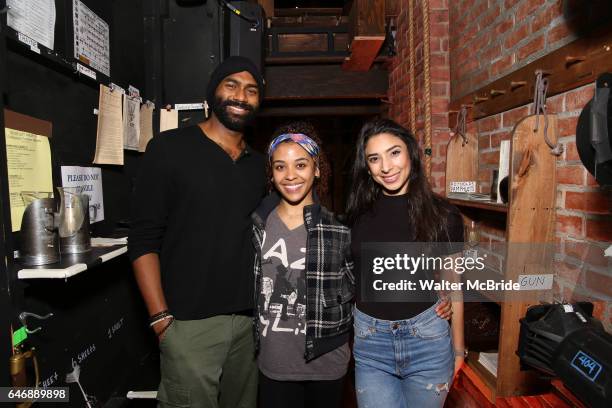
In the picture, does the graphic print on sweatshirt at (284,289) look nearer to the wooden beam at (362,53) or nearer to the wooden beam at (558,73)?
the wooden beam at (558,73)

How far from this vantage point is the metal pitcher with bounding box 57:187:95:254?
1350mm

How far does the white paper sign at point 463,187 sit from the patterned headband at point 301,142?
81 cm

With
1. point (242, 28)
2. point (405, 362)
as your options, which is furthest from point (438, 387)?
point (242, 28)

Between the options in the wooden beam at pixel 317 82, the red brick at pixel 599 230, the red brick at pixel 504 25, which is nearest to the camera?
the red brick at pixel 599 230

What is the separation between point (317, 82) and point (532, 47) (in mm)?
1834

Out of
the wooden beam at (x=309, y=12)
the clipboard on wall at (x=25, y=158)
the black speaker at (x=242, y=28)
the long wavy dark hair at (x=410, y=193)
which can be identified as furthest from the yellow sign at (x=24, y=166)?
the wooden beam at (x=309, y=12)

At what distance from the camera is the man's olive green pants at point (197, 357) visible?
1.51 meters

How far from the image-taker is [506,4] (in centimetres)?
174

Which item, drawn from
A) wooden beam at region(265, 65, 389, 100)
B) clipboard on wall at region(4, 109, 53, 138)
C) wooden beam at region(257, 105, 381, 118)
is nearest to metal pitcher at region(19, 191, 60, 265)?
clipboard on wall at region(4, 109, 53, 138)

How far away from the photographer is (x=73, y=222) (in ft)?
4.52

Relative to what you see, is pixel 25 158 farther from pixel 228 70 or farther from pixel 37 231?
pixel 228 70

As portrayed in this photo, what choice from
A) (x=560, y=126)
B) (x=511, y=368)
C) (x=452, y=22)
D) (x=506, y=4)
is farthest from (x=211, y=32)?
(x=511, y=368)

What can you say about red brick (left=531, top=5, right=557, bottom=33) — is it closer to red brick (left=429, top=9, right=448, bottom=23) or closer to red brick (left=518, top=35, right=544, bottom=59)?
red brick (left=518, top=35, right=544, bottom=59)

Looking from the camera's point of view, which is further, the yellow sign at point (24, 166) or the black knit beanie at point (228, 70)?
the black knit beanie at point (228, 70)
